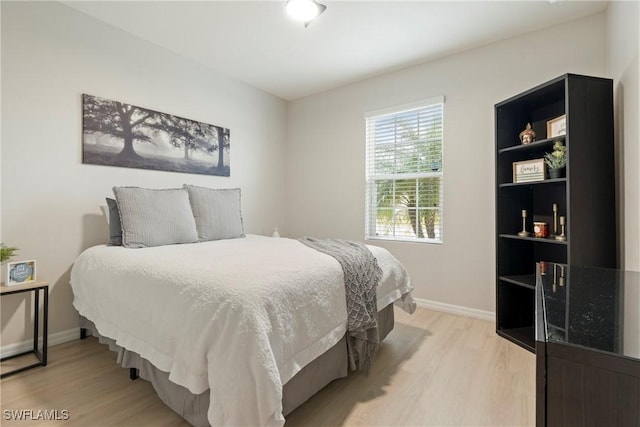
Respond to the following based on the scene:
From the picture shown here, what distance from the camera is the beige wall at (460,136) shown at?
2520 millimetres

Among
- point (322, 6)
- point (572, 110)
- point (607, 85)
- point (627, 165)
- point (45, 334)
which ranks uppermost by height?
point (322, 6)

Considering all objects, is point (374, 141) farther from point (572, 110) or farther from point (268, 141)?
point (572, 110)

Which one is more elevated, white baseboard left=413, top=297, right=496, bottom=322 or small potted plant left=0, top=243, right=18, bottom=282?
small potted plant left=0, top=243, right=18, bottom=282

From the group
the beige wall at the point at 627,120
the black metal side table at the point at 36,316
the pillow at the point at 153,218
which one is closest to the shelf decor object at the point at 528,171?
the beige wall at the point at 627,120

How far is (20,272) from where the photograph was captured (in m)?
1.94

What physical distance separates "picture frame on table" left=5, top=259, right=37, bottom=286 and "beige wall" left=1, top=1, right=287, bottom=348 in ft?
0.80

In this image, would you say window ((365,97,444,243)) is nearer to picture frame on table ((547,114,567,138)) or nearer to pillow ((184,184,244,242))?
picture frame on table ((547,114,567,138))

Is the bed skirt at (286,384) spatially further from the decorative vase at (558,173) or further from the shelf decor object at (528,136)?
the shelf decor object at (528,136)

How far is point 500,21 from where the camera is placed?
246 cm

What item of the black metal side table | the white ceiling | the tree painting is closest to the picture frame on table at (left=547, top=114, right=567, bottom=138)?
the white ceiling

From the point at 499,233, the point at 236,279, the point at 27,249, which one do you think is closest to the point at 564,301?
the point at 236,279

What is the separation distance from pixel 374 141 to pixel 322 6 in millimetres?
1653

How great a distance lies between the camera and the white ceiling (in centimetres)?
230

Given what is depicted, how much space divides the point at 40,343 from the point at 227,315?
2.09m
